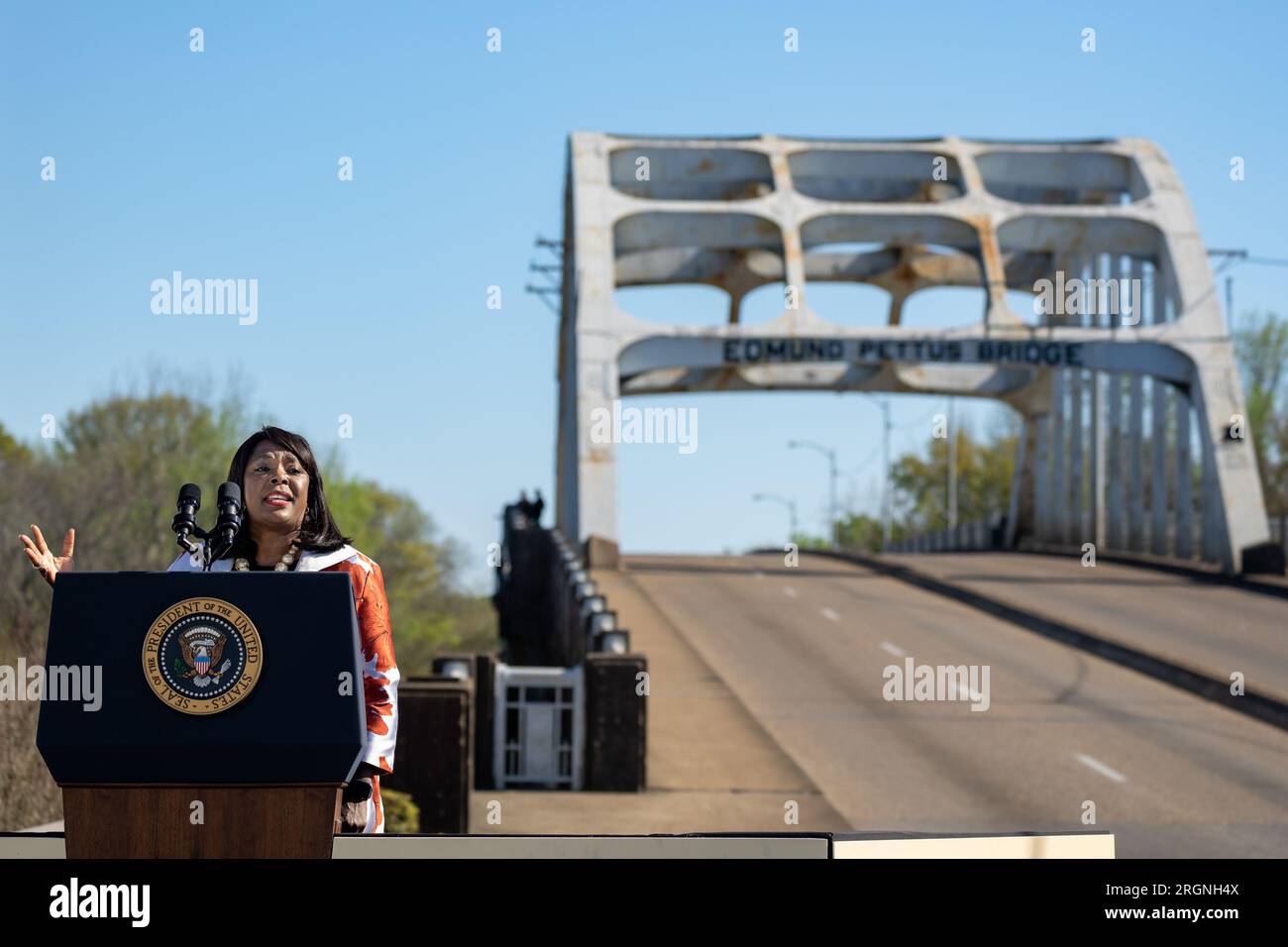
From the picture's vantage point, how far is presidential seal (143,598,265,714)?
3.61m

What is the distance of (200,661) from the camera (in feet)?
→ 11.9

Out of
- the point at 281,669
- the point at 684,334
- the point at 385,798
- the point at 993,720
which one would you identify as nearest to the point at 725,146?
the point at 684,334

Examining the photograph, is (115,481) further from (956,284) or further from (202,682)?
(202,682)

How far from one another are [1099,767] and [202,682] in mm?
14488

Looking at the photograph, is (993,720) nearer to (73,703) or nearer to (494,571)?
(73,703)

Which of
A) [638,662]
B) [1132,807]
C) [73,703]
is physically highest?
[73,703]

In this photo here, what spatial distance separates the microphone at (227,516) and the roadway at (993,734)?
6.86 meters

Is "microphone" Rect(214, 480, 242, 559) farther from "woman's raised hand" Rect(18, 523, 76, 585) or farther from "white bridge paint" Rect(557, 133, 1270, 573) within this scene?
"white bridge paint" Rect(557, 133, 1270, 573)

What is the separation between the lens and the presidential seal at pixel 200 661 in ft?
11.8

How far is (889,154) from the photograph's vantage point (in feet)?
177

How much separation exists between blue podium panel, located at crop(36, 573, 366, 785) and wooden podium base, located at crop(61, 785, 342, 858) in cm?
3

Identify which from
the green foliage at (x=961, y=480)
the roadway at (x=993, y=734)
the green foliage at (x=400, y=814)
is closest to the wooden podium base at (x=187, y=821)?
the roadway at (x=993, y=734)

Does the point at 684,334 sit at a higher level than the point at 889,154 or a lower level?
lower
